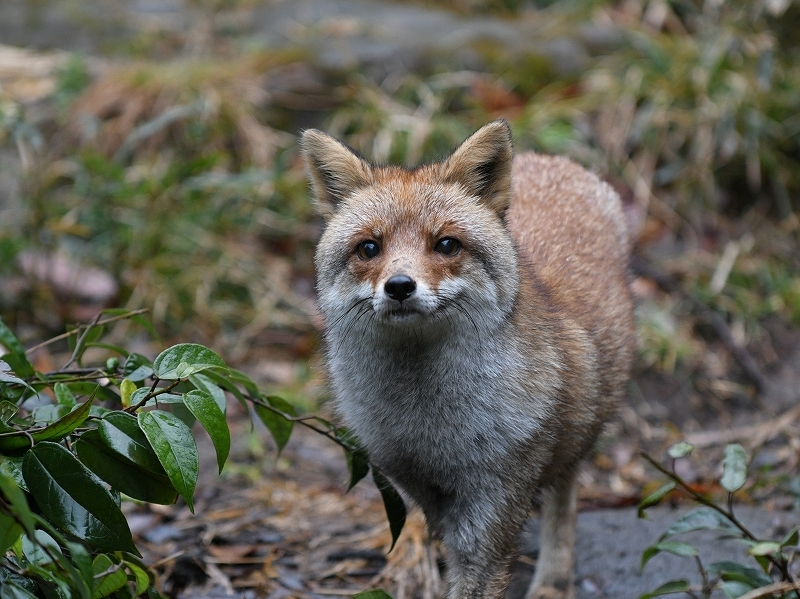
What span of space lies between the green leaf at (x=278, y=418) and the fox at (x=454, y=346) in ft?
0.83

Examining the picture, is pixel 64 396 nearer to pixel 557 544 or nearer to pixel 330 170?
pixel 330 170

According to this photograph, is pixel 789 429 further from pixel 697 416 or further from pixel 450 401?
pixel 450 401

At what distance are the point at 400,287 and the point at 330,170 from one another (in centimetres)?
107

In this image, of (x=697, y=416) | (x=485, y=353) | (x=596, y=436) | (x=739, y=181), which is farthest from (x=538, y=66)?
(x=485, y=353)

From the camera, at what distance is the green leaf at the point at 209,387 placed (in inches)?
129

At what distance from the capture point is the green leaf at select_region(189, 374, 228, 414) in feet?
10.8

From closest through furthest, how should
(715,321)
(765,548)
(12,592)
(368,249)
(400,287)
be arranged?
(12,592)
(765,548)
(400,287)
(368,249)
(715,321)

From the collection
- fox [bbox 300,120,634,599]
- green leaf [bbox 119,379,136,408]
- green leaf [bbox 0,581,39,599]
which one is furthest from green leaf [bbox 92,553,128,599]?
fox [bbox 300,120,634,599]

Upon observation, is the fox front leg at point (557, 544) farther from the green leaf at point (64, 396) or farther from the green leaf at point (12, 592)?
the green leaf at point (12, 592)

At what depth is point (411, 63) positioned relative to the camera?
10.4 metres

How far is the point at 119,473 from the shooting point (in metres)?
3.26

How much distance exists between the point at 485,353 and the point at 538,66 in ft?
24.2

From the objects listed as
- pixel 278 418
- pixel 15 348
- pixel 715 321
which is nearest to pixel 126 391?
pixel 15 348

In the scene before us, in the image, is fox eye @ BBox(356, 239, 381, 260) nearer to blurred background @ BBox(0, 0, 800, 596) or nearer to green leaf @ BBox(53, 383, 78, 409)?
green leaf @ BBox(53, 383, 78, 409)
